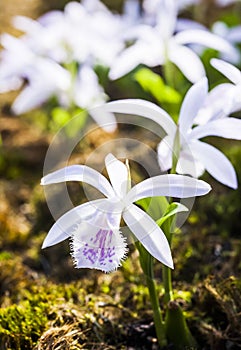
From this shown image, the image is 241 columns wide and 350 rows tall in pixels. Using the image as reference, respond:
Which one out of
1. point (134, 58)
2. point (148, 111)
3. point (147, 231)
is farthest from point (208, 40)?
point (147, 231)

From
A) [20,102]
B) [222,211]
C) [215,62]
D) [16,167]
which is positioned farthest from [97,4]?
[215,62]

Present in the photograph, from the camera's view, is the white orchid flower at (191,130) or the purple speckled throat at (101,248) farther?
the white orchid flower at (191,130)

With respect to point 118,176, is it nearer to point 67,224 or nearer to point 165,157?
point 67,224

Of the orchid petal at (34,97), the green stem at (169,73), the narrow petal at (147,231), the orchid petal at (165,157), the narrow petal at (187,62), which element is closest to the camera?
the narrow petal at (147,231)

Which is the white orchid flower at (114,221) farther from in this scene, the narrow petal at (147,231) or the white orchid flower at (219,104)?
the white orchid flower at (219,104)

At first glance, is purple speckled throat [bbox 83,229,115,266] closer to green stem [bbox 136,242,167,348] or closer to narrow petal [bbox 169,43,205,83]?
green stem [bbox 136,242,167,348]

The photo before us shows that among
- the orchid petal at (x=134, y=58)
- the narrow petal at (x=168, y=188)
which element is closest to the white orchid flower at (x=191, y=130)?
the narrow petal at (x=168, y=188)

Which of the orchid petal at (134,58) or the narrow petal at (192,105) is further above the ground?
the narrow petal at (192,105)
